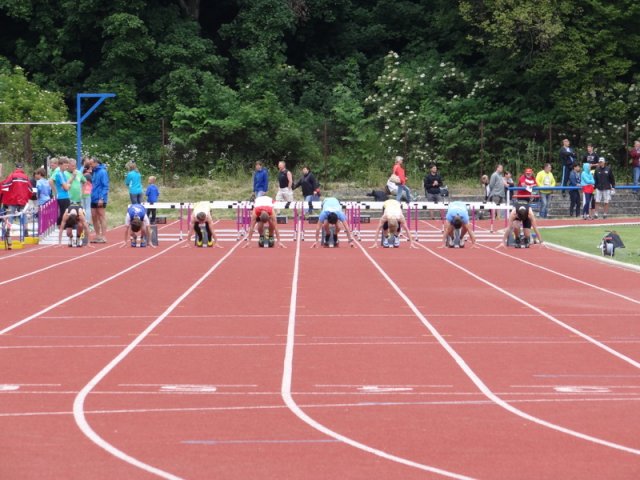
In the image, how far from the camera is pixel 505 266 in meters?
20.4

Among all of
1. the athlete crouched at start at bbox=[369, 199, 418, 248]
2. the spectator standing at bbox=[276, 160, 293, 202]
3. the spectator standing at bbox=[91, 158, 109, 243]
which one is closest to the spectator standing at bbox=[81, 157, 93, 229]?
the spectator standing at bbox=[91, 158, 109, 243]

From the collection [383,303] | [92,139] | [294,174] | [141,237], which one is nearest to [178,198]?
[294,174]

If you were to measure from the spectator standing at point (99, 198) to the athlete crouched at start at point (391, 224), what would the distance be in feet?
17.6

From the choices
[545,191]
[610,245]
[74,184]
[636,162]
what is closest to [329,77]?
[636,162]

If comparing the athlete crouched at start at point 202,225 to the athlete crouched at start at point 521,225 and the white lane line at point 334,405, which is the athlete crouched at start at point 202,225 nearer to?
the athlete crouched at start at point 521,225

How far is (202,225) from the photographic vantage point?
2503cm

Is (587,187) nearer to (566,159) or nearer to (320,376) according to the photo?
(566,159)

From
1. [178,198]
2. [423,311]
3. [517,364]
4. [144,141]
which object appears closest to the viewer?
[517,364]

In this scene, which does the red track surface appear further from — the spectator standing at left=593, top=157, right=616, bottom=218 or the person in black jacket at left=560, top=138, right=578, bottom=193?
the person in black jacket at left=560, top=138, right=578, bottom=193

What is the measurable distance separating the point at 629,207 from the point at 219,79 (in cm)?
1885

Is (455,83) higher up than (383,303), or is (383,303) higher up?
(455,83)

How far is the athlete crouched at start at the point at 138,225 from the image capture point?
81.1ft

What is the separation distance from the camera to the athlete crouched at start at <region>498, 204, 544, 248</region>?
961 inches

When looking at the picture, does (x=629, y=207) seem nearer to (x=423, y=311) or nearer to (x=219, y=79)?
(x=219, y=79)
